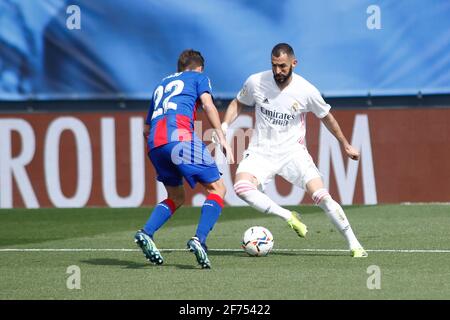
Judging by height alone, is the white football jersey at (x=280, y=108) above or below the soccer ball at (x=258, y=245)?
above

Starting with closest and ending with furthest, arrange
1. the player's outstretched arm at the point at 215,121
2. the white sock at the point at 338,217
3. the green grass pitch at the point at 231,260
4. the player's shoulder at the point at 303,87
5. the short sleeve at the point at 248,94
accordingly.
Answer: the green grass pitch at the point at 231,260
the player's outstretched arm at the point at 215,121
the white sock at the point at 338,217
the player's shoulder at the point at 303,87
the short sleeve at the point at 248,94

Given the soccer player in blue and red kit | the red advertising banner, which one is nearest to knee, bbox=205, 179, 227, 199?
the soccer player in blue and red kit

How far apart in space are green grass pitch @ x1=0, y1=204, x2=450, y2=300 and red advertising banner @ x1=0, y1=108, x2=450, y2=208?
1374mm

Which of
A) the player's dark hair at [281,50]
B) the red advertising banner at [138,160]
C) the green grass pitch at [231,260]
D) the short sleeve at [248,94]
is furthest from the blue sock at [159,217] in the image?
the red advertising banner at [138,160]

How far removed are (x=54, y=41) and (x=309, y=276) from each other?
409 inches

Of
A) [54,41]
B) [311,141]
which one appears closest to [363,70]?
[311,141]

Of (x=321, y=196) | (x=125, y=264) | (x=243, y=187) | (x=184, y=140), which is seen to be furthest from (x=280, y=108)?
(x=125, y=264)

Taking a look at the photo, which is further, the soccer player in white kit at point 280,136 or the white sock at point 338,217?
the soccer player in white kit at point 280,136

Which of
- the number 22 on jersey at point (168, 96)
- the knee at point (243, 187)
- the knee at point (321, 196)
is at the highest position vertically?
the number 22 on jersey at point (168, 96)

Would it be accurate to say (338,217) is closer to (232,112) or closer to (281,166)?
(281,166)

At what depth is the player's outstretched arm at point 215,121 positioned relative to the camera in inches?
389

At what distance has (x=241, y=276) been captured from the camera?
944 cm

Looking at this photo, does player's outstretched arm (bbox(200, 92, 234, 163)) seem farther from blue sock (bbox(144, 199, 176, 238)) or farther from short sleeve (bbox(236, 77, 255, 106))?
short sleeve (bbox(236, 77, 255, 106))

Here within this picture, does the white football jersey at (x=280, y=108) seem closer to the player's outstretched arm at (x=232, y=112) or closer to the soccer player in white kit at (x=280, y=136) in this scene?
the soccer player in white kit at (x=280, y=136)
